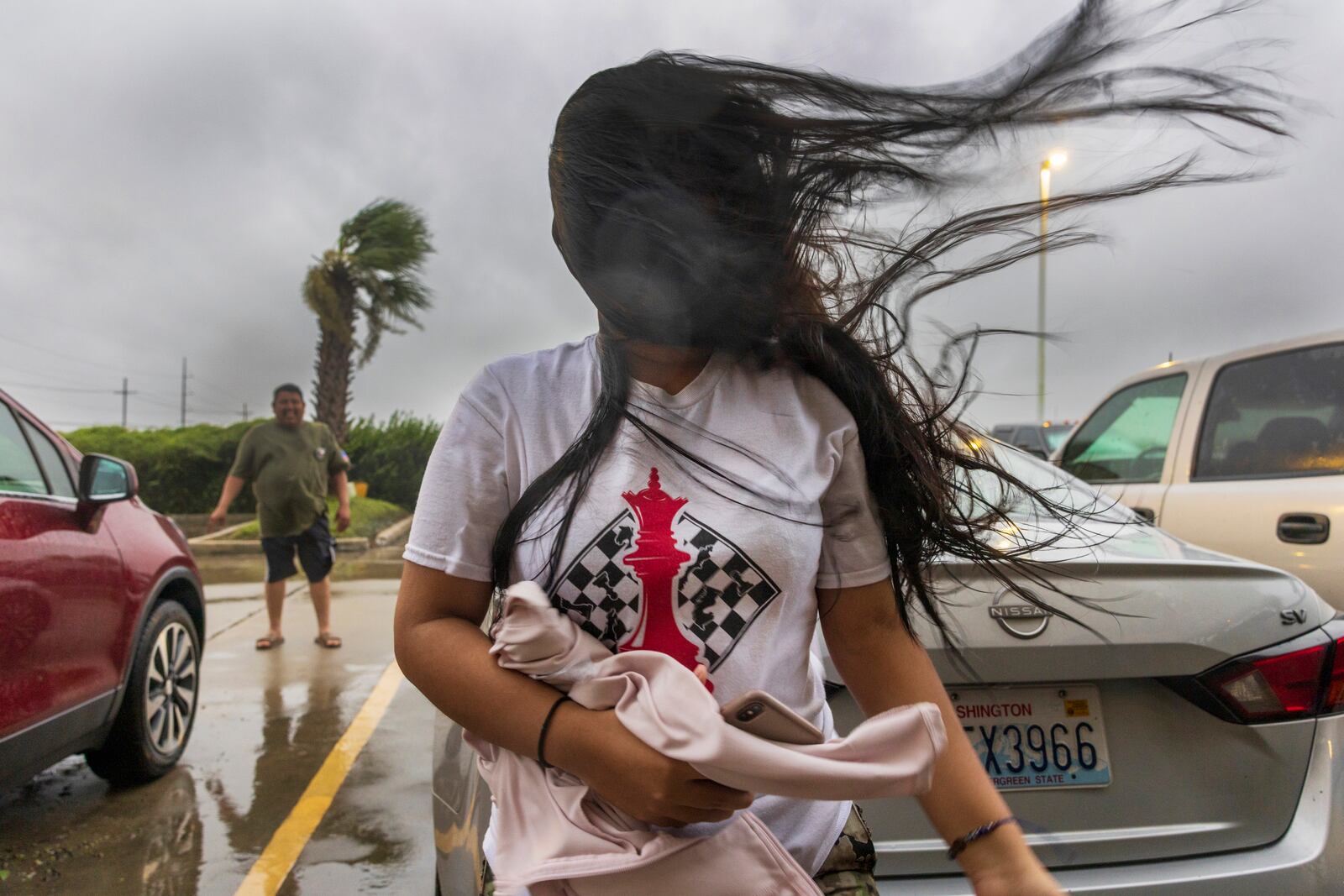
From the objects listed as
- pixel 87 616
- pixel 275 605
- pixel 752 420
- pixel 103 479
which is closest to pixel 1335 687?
pixel 752 420

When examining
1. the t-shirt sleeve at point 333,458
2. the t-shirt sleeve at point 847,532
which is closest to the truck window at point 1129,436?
the t-shirt sleeve at point 847,532

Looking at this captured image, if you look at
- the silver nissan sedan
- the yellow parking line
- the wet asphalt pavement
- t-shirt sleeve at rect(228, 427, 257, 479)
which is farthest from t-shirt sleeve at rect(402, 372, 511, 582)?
t-shirt sleeve at rect(228, 427, 257, 479)

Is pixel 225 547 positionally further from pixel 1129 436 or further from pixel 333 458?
pixel 1129 436

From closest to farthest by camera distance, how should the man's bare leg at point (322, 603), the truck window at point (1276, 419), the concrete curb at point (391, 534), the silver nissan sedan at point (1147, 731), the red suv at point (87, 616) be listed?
the silver nissan sedan at point (1147, 731) < the red suv at point (87, 616) < the truck window at point (1276, 419) < the man's bare leg at point (322, 603) < the concrete curb at point (391, 534)

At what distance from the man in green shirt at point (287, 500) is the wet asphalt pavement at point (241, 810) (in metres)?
0.96

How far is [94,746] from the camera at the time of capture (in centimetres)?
392

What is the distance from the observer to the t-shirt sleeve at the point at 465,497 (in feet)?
4.20

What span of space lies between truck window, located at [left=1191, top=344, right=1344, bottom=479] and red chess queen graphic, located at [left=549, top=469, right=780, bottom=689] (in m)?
3.99

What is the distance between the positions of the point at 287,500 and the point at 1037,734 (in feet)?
20.1

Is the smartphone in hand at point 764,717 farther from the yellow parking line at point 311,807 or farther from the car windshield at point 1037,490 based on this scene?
the yellow parking line at point 311,807

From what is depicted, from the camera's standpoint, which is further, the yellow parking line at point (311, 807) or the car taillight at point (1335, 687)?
the yellow parking line at point (311, 807)

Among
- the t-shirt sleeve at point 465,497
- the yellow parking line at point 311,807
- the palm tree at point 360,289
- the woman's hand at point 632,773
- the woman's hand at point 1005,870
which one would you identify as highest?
the palm tree at point 360,289

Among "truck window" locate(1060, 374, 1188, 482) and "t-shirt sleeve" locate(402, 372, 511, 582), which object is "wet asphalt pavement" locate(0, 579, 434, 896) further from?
Answer: "truck window" locate(1060, 374, 1188, 482)

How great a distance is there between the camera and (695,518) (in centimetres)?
126
